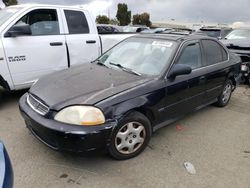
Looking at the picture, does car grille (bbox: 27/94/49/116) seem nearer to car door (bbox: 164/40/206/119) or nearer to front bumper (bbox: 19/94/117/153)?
front bumper (bbox: 19/94/117/153)

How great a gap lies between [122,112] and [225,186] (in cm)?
142

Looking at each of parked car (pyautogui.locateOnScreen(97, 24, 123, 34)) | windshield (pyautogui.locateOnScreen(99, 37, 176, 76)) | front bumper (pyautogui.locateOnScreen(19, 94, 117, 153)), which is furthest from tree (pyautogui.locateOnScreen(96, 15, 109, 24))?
front bumper (pyautogui.locateOnScreen(19, 94, 117, 153))

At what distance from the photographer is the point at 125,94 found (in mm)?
2920

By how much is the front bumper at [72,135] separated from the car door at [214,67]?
89.3 inches

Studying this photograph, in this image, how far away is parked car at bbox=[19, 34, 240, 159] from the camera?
8.75 ft

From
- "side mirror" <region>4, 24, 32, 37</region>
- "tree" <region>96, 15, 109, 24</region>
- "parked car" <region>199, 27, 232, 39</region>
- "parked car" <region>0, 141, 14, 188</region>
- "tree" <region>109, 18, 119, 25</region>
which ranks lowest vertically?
"tree" <region>109, 18, 119, 25</region>

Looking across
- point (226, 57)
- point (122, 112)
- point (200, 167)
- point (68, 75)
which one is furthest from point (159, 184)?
point (226, 57)

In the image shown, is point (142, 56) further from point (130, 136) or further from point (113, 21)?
point (113, 21)

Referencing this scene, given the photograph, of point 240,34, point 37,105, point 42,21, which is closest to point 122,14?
point 240,34

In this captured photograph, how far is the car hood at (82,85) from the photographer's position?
9.19ft

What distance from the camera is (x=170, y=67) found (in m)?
3.44

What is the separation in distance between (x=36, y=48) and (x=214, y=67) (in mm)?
3295

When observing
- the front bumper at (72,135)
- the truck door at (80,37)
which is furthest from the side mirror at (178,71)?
the truck door at (80,37)

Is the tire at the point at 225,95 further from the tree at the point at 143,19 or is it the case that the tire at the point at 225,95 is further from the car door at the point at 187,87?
the tree at the point at 143,19
